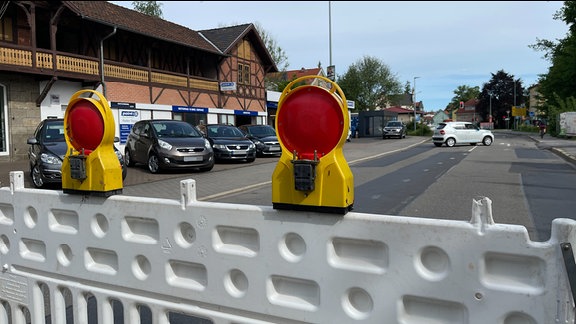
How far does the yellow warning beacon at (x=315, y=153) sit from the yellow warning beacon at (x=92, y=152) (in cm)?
127

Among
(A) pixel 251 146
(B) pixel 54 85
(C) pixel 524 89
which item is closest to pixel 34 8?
(B) pixel 54 85

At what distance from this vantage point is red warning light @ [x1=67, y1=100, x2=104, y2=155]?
3062mm

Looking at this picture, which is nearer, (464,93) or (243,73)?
(243,73)

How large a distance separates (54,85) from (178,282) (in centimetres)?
1978

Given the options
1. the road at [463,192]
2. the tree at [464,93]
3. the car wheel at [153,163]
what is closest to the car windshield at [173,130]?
the car wheel at [153,163]

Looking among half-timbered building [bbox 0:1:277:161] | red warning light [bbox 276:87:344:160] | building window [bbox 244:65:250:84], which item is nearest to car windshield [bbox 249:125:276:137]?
half-timbered building [bbox 0:1:277:161]

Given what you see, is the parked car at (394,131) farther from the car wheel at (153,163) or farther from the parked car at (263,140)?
the car wheel at (153,163)

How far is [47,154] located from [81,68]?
11.0 m

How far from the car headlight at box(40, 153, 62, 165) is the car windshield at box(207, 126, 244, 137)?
26.6 feet

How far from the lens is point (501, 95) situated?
9050 cm

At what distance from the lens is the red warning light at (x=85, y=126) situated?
10.0 ft

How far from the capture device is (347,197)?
7.31 feet

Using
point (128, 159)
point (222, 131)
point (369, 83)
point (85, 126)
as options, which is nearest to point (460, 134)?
point (222, 131)

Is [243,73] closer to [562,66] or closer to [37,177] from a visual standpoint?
[37,177]
